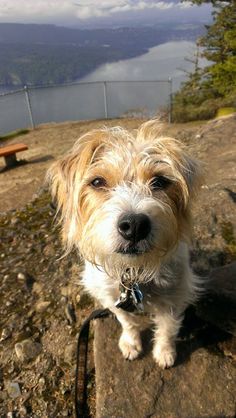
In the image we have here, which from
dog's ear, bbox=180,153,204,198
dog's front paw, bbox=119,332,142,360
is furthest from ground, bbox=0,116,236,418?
dog's front paw, bbox=119,332,142,360

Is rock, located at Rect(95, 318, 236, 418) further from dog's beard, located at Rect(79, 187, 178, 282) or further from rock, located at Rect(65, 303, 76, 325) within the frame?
dog's beard, located at Rect(79, 187, 178, 282)

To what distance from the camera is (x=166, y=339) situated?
3.45m

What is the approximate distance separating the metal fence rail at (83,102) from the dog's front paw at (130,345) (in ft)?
62.8

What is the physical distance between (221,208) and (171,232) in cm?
268

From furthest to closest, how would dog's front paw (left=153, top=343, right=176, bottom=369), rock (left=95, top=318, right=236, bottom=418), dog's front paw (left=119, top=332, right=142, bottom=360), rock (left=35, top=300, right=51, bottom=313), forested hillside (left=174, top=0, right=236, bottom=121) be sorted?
forested hillside (left=174, top=0, right=236, bottom=121), rock (left=35, top=300, right=51, bottom=313), dog's front paw (left=119, top=332, right=142, bottom=360), dog's front paw (left=153, top=343, right=176, bottom=369), rock (left=95, top=318, right=236, bottom=418)

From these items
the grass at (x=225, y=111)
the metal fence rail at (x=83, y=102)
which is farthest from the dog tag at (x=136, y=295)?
the metal fence rail at (x=83, y=102)

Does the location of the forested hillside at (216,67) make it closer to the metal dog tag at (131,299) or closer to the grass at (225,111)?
the grass at (225,111)

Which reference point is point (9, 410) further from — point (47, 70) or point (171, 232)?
point (47, 70)

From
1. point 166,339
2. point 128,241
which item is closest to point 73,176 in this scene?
point 128,241

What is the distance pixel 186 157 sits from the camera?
3.13m

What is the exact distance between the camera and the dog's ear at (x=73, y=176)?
10.2 ft

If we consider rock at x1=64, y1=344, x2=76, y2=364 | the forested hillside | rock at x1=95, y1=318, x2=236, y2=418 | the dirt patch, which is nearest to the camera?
rock at x1=95, y1=318, x2=236, y2=418

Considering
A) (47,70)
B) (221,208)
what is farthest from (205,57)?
(47,70)

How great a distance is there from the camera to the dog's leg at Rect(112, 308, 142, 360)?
3.50m
